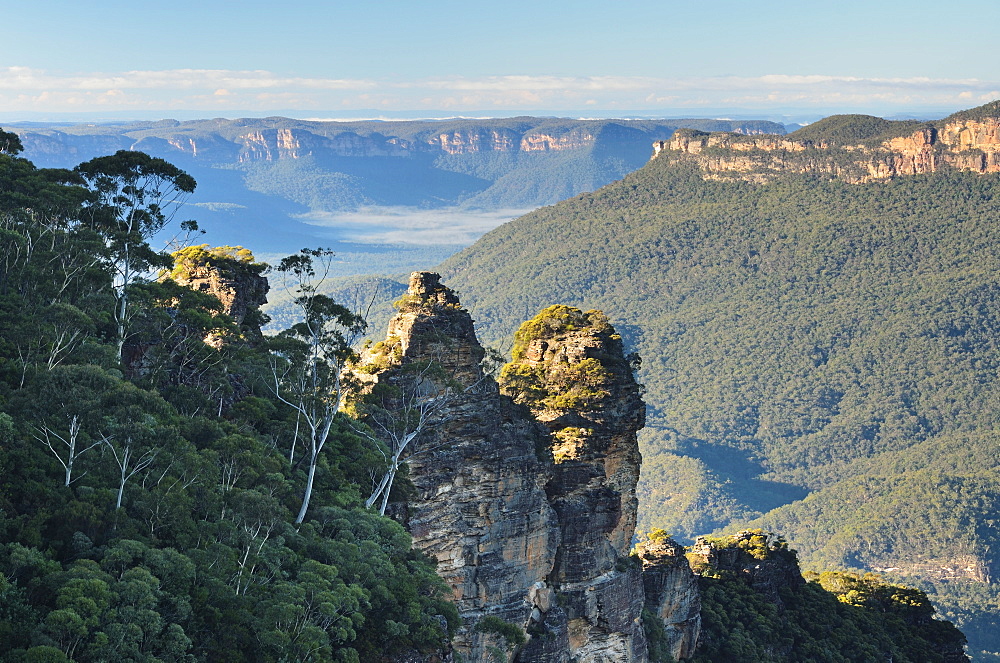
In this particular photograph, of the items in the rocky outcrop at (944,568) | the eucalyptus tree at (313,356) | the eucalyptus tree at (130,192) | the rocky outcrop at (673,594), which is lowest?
the rocky outcrop at (944,568)

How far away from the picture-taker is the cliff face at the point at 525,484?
130 feet

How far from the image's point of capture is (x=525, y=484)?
135 feet

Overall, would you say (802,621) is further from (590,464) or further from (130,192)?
(130,192)

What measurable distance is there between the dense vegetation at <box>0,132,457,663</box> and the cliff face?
2270 mm

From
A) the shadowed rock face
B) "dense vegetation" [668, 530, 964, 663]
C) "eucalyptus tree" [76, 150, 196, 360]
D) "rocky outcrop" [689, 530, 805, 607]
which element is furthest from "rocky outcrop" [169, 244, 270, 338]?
"rocky outcrop" [689, 530, 805, 607]

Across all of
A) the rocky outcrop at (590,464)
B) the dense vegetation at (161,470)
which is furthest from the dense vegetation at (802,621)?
the dense vegetation at (161,470)

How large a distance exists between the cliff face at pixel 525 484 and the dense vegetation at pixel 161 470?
2.27 meters

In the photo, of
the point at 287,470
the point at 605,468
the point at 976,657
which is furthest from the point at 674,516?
the point at 287,470

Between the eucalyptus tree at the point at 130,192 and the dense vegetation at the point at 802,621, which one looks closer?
the eucalyptus tree at the point at 130,192

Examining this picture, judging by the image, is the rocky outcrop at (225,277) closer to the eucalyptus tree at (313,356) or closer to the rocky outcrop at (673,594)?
the eucalyptus tree at (313,356)

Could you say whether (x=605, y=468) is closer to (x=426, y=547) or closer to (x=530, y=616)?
(x=530, y=616)

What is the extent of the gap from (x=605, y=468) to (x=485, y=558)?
7947 millimetres

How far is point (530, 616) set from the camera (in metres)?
41.4

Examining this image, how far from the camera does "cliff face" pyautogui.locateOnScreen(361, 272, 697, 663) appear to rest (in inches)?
1560
